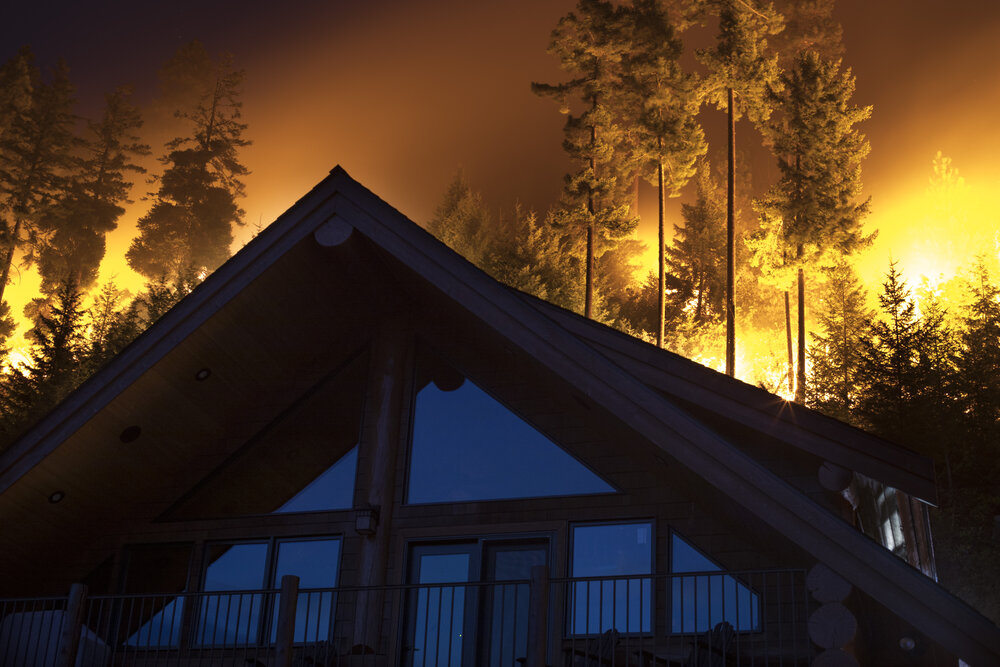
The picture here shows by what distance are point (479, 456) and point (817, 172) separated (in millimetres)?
29914

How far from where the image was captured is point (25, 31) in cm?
13762

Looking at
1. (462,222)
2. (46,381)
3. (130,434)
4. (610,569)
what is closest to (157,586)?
(130,434)

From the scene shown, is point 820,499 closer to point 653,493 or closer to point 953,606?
point 653,493

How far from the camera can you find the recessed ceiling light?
11969 mm

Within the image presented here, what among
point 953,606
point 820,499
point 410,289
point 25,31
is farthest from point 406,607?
point 25,31

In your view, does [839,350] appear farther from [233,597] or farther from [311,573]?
[233,597]

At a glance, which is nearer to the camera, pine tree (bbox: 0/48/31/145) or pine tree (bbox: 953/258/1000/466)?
pine tree (bbox: 953/258/1000/466)

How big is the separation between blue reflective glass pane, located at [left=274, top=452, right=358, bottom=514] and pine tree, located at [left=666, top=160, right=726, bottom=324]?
43.9 m

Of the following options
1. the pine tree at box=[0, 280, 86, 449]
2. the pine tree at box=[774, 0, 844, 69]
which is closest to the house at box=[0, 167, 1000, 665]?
the pine tree at box=[0, 280, 86, 449]

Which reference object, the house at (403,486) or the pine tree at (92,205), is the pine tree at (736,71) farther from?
the pine tree at (92,205)

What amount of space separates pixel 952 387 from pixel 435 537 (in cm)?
1601

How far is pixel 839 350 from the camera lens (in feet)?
114

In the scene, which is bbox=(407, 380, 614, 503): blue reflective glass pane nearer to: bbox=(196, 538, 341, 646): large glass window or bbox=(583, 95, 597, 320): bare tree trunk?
bbox=(196, 538, 341, 646): large glass window

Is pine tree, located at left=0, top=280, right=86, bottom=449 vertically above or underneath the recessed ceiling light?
above
